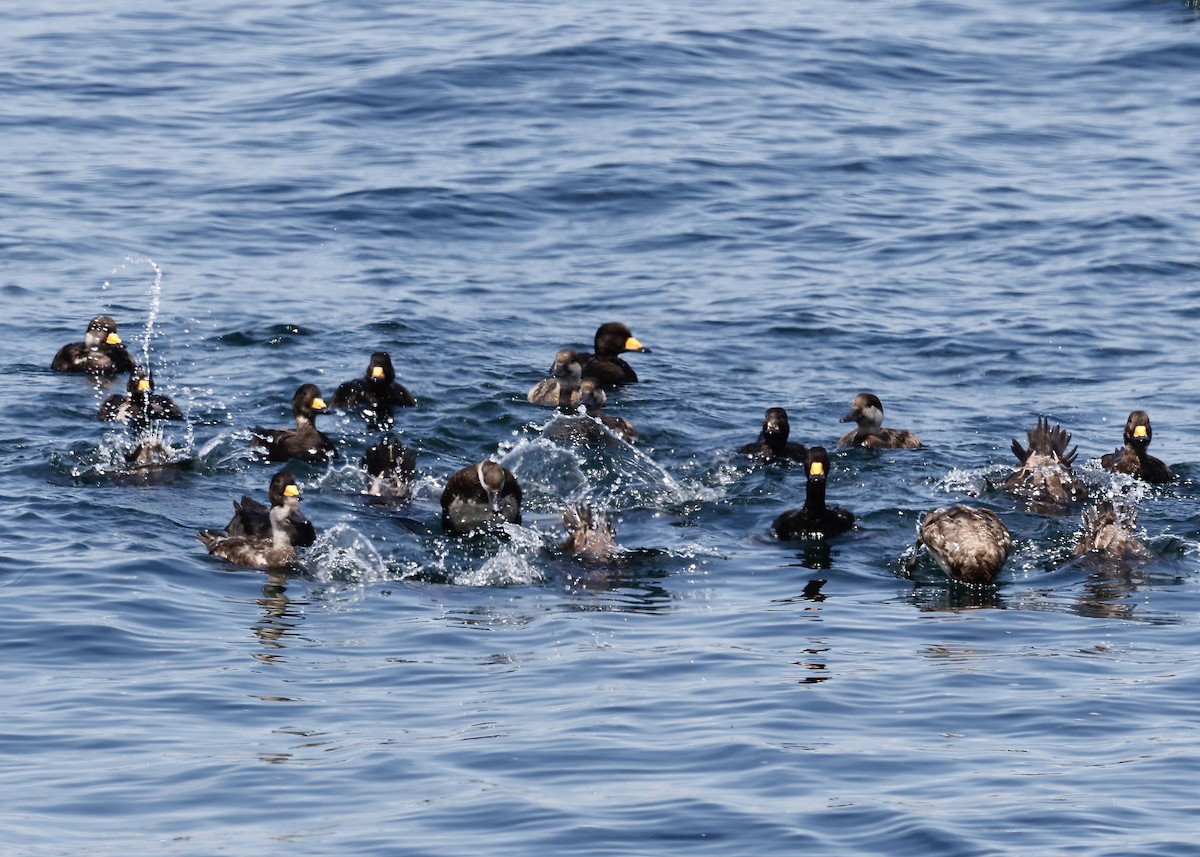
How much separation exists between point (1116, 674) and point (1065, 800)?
2455mm

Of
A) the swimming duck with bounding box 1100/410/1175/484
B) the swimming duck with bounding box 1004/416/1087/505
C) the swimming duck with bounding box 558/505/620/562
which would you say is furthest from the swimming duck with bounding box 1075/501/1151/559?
the swimming duck with bounding box 558/505/620/562

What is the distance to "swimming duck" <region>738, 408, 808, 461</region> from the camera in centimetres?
1861

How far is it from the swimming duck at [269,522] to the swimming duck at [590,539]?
203 centimetres

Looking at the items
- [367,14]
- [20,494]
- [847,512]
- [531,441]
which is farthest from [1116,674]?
[367,14]

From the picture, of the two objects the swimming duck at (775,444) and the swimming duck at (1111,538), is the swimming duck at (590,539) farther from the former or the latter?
the swimming duck at (1111,538)

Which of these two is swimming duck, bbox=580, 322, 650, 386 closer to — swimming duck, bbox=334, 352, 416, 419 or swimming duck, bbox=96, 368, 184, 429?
swimming duck, bbox=334, 352, 416, 419

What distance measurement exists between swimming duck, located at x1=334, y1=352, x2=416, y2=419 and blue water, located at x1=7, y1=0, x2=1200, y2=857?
1.01 ft

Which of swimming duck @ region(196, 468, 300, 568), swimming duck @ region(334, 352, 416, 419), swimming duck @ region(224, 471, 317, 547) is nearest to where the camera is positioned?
swimming duck @ region(196, 468, 300, 568)

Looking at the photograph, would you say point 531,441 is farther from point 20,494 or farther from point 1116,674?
point 1116,674

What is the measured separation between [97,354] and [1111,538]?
35.6ft

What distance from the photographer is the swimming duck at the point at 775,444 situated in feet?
61.1

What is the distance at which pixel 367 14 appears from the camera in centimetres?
4025

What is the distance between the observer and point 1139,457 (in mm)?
17922

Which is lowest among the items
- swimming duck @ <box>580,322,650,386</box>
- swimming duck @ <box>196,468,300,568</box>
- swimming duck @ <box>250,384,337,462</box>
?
swimming duck @ <box>196,468,300,568</box>
